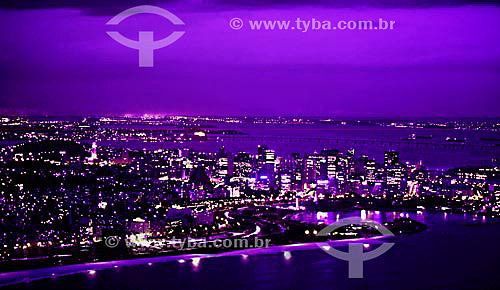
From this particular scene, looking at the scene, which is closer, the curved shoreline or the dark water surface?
the dark water surface

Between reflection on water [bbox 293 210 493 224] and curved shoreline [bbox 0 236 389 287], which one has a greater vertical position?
reflection on water [bbox 293 210 493 224]

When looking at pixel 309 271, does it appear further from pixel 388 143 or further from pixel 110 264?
pixel 388 143

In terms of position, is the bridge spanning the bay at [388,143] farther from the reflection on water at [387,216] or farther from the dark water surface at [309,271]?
the dark water surface at [309,271]

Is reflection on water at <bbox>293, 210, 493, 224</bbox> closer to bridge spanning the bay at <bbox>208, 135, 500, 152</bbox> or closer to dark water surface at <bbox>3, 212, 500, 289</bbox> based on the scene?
dark water surface at <bbox>3, 212, 500, 289</bbox>

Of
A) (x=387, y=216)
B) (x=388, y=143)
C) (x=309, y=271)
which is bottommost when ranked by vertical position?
(x=309, y=271)

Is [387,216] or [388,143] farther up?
[388,143]

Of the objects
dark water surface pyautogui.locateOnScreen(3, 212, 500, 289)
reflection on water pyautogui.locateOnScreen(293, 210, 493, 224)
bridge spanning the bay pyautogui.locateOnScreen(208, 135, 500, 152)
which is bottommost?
dark water surface pyautogui.locateOnScreen(3, 212, 500, 289)

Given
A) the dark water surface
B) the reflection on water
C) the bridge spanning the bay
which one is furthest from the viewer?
the bridge spanning the bay

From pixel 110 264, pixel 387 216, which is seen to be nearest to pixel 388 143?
pixel 387 216

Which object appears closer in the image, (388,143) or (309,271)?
(309,271)

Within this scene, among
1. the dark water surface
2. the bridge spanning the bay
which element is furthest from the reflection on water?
the bridge spanning the bay

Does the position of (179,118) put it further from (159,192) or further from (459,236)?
(459,236)

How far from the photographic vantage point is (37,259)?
551 centimetres

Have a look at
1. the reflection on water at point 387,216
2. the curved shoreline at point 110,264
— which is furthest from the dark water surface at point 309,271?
the reflection on water at point 387,216
